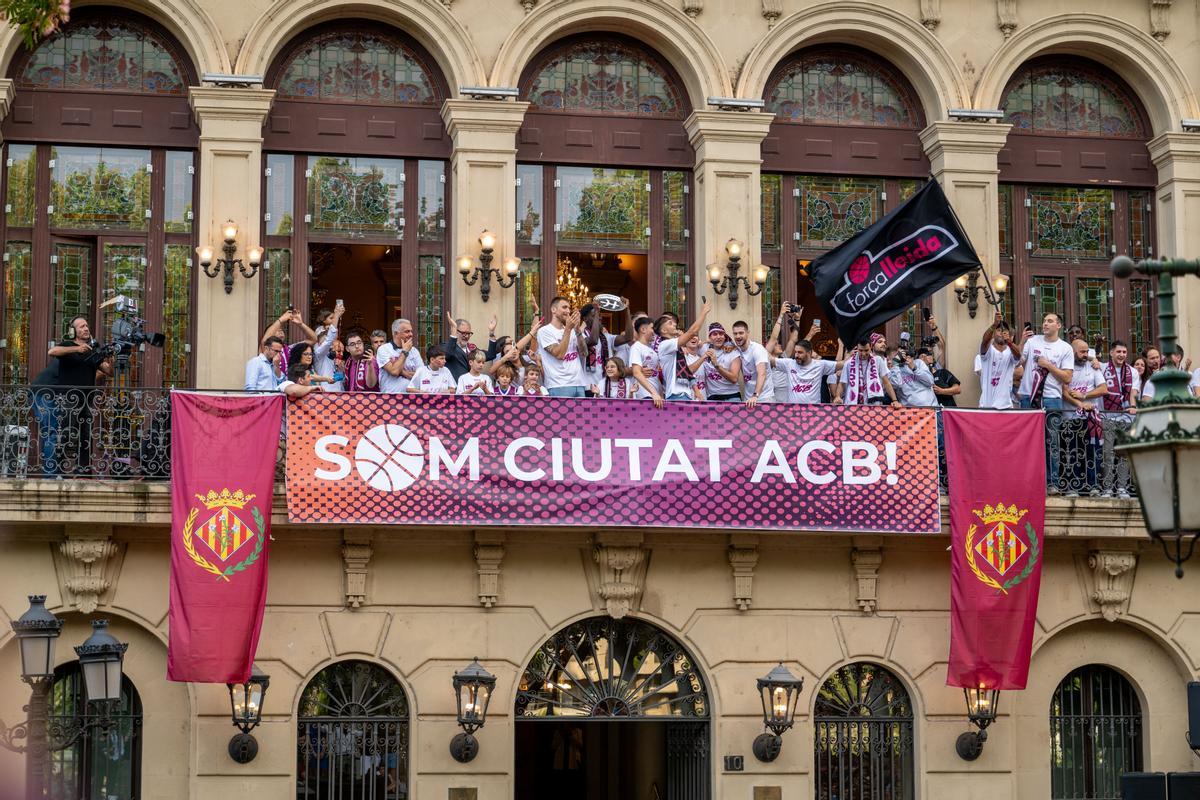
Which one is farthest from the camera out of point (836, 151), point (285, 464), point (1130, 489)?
point (836, 151)

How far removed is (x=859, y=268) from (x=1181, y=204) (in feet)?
16.0

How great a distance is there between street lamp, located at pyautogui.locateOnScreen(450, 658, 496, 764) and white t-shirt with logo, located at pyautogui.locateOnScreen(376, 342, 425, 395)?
9.97ft

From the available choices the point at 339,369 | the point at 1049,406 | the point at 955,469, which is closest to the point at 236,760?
the point at 339,369

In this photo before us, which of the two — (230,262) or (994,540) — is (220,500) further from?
(994,540)

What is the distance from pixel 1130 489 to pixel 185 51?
11879 mm

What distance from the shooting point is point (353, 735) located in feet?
65.6

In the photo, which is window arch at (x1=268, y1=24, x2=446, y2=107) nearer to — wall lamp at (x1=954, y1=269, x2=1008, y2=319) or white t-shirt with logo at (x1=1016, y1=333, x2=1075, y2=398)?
wall lamp at (x1=954, y1=269, x2=1008, y2=319)

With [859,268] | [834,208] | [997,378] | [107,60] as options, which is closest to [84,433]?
[107,60]

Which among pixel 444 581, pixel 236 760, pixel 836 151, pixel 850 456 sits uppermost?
pixel 836 151

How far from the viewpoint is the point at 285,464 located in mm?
19359

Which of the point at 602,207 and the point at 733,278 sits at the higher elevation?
the point at 602,207

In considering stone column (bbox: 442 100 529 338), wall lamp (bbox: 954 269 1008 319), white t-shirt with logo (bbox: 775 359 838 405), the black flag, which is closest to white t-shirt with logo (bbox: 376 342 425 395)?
stone column (bbox: 442 100 529 338)

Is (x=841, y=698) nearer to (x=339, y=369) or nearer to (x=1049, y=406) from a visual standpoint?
(x=1049, y=406)

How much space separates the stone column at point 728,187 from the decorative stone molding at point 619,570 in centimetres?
358
